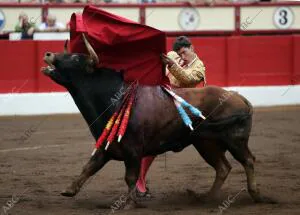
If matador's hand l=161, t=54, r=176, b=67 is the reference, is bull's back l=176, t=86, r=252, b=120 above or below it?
below

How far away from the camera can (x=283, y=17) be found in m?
18.5

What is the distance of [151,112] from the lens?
7.13 meters

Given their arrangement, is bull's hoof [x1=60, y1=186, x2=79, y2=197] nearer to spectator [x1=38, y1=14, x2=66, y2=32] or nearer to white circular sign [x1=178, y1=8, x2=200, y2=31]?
spectator [x1=38, y1=14, x2=66, y2=32]

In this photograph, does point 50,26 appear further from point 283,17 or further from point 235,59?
point 283,17

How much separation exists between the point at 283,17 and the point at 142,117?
12.0 meters

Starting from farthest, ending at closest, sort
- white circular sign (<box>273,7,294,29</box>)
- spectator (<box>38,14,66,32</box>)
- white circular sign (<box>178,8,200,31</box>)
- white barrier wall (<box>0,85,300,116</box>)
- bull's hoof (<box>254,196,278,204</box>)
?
white circular sign (<box>273,7,294,29</box>), white circular sign (<box>178,8,200,31</box>), spectator (<box>38,14,66,32</box>), white barrier wall (<box>0,85,300,116</box>), bull's hoof (<box>254,196,278,204</box>)

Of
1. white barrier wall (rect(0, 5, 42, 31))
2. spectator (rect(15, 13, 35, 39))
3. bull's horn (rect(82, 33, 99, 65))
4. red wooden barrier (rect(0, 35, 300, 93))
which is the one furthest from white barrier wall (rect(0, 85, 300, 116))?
bull's horn (rect(82, 33, 99, 65))

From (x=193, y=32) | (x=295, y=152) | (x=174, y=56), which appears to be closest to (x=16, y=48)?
(x=193, y=32)

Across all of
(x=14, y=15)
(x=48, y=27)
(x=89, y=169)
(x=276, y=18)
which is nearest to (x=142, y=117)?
(x=89, y=169)

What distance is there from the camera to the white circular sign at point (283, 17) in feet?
60.8

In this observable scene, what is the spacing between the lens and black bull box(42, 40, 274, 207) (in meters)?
7.05

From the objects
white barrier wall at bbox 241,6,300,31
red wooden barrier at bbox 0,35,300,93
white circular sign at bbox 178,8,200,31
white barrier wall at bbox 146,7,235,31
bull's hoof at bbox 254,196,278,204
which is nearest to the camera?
bull's hoof at bbox 254,196,278,204

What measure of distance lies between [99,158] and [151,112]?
0.58 meters

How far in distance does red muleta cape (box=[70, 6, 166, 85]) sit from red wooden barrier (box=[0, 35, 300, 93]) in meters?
7.92
